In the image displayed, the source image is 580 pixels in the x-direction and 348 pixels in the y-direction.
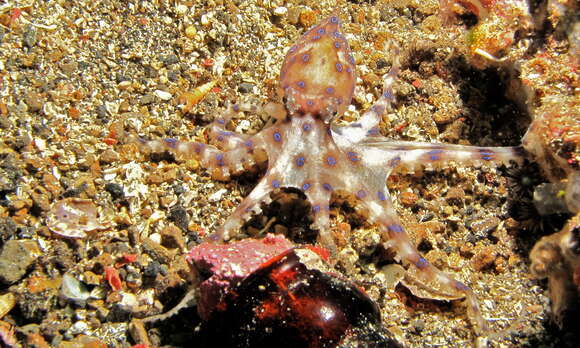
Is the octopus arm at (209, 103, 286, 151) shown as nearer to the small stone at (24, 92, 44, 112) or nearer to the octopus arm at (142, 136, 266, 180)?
the octopus arm at (142, 136, 266, 180)

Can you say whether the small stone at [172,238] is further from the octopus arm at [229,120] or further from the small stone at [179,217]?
the octopus arm at [229,120]

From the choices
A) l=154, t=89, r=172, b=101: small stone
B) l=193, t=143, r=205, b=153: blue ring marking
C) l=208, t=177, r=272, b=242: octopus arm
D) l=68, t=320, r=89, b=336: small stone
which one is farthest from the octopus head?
l=68, t=320, r=89, b=336: small stone

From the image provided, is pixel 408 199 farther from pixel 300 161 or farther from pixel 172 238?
pixel 172 238

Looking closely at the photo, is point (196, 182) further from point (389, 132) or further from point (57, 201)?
point (389, 132)

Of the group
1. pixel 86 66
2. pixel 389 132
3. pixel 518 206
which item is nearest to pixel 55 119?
pixel 86 66

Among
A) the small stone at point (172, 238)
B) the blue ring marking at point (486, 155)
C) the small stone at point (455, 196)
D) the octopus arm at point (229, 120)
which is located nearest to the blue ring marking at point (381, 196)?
the small stone at point (455, 196)

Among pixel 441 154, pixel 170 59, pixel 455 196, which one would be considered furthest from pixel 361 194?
pixel 170 59
